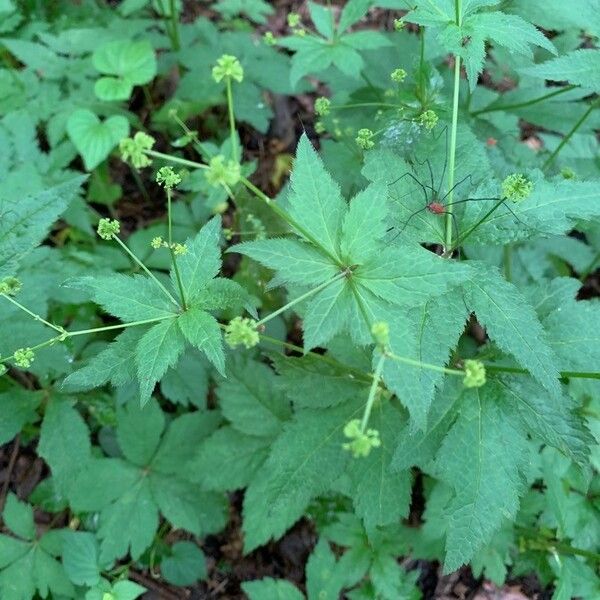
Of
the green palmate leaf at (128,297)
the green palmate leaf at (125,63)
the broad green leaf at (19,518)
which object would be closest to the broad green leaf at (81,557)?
the broad green leaf at (19,518)

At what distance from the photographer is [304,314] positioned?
2549mm

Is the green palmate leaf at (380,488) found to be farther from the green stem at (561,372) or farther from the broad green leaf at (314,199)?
the broad green leaf at (314,199)

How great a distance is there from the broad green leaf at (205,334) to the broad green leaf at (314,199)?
0.44 metres

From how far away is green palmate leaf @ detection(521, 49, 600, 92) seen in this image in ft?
7.59

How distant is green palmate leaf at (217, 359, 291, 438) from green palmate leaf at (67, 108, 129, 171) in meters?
1.37

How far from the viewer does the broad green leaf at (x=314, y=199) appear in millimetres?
2006

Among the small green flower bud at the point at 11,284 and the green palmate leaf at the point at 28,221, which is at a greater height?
the green palmate leaf at the point at 28,221

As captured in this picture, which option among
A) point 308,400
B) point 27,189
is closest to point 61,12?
point 27,189

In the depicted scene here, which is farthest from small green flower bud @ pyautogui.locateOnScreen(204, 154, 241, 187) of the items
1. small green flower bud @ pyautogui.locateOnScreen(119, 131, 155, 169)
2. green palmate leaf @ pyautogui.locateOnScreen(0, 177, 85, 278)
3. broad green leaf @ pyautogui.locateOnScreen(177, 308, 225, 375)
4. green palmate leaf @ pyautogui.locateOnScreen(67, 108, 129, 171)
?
green palmate leaf @ pyautogui.locateOnScreen(67, 108, 129, 171)

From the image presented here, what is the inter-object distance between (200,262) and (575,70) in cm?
157

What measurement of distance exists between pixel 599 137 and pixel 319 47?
2184 mm

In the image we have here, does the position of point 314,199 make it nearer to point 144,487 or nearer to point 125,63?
point 144,487

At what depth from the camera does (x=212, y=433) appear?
3.14 meters

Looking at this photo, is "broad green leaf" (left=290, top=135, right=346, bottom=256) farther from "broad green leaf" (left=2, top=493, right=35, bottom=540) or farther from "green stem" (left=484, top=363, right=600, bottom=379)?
"broad green leaf" (left=2, top=493, right=35, bottom=540)
